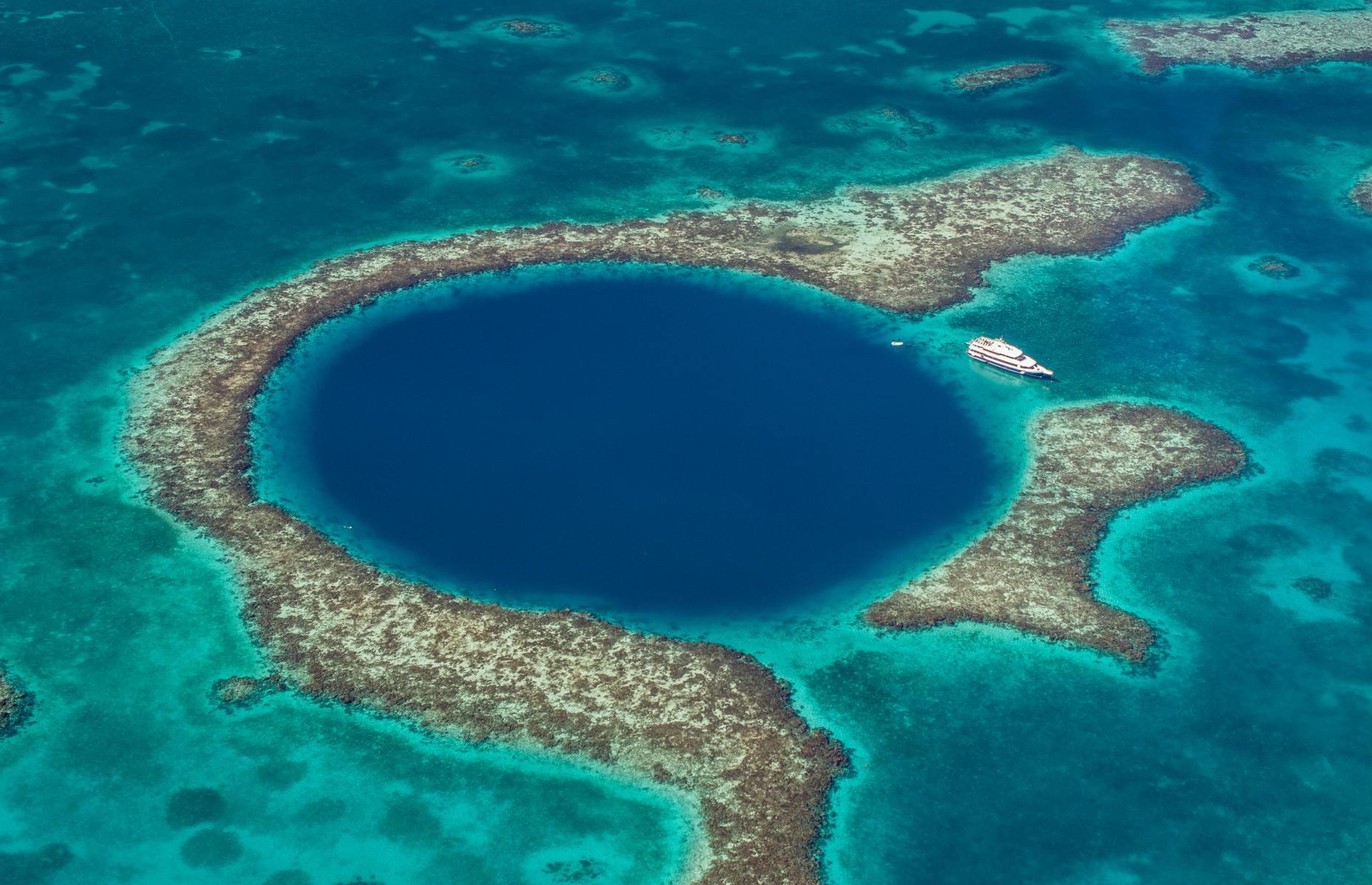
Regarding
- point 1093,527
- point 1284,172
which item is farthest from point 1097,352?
point 1284,172

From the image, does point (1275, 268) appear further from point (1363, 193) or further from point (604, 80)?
point (604, 80)

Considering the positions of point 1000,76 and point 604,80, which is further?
point 1000,76

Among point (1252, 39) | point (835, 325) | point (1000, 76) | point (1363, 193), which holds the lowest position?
point (835, 325)

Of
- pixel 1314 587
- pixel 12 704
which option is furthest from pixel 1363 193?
pixel 12 704

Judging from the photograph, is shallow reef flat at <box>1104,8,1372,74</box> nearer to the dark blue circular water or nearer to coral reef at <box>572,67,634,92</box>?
coral reef at <box>572,67,634,92</box>

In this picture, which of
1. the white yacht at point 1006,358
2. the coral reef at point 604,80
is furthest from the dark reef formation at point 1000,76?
the white yacht at point 1006,358

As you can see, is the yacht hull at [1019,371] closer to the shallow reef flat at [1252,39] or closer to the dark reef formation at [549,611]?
the dark reef formation at [549,611]

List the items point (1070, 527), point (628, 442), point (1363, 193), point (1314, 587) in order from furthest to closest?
point (1363, 193) < point (628, 442) < point (1070, 527) < point (1314, 587)
